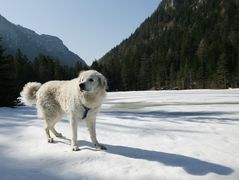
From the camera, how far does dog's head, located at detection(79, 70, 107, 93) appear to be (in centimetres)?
718

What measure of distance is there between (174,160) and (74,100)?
252cm

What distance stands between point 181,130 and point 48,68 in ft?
226

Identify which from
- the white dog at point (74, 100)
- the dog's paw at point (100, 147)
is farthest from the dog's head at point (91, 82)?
the dog's paw at point (100, 147)

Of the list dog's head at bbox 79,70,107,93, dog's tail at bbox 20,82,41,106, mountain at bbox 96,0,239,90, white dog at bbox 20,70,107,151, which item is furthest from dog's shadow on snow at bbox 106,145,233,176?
mountain at bbox 96,0,239,90

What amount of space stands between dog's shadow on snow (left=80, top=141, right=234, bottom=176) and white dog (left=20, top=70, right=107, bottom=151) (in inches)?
18.7

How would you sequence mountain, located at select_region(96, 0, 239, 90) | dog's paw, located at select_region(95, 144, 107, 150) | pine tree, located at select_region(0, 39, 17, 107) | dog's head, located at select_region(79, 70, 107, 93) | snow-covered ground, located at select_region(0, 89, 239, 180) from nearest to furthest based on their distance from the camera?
snow-covered ground, located at select_region(0, 89, 239, 180) < dog's head, located at select_region(79, 70, 107, 93) < dog's paw, located at select_region(95, 144, 107, 150) < pine tree, located at select_region(0, 39, 17, 107) < mountain, located at select_region(96, 0, 239, 90)

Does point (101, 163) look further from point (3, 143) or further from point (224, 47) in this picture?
point (224, 47)

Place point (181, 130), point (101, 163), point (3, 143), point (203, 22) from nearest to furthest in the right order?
point (101, 163) < point (3, 143) < point (181, 130) < point (203, 22)

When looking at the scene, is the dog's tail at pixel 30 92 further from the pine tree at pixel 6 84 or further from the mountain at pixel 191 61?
the mountain at pixel 191 61

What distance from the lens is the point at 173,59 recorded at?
11719 cm

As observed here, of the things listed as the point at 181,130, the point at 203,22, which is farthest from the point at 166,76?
the point at 181,130

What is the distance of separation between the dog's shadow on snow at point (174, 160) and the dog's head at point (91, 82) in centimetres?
140

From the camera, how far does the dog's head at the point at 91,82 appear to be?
7.18m

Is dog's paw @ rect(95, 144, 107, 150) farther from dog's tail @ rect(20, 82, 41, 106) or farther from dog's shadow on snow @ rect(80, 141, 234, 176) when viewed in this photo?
dog's tail @ rect(20, 82, 41, 106)
